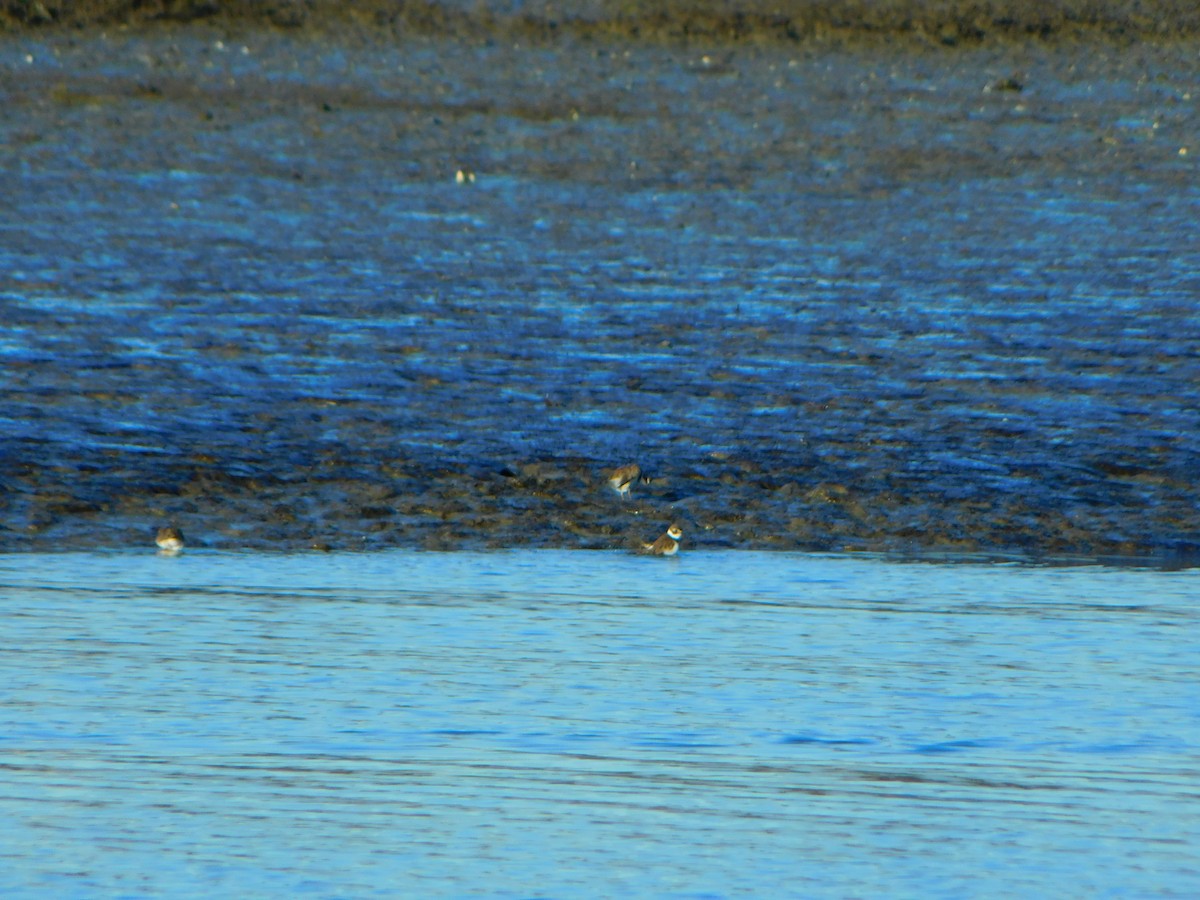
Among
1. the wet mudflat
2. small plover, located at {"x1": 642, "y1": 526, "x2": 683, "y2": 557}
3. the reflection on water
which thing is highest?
the wet mudflat

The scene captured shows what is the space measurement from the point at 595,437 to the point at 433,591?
1663 mm

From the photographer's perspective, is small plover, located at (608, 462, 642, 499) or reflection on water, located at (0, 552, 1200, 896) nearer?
reflection on water, located at (0, 552, 1200, 896)

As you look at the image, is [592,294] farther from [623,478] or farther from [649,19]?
[649,19]

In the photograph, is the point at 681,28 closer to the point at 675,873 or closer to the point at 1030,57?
the point at 1030,57

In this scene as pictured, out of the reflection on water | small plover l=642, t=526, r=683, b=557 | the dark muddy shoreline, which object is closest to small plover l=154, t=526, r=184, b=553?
the reflection on water

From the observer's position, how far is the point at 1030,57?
16.0 meters

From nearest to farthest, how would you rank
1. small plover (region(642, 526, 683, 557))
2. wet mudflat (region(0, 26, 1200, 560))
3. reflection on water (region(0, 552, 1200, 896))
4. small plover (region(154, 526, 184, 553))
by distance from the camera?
1. reflection on water (region(0, 552, 1200, 896))
2. small plover (region(154, 526, 184, 553))
3. small plover (region(642, 526, 683, 557))
4. wet mudflat (region(0, 26, 1200, 560))

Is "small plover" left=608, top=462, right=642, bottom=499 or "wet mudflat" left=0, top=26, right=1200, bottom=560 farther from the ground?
"wet mudflat" left=0, top=26, right=1200, bottom=560

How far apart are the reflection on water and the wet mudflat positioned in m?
0.50

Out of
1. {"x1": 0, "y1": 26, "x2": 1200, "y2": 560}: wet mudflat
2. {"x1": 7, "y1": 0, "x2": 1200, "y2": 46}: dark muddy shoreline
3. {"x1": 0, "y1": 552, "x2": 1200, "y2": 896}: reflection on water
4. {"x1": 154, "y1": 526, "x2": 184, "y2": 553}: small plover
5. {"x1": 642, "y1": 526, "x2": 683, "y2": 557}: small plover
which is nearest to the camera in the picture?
{"x1": 0, "y1": 552, "x2": 1200, "y2": 896}: reflection on water

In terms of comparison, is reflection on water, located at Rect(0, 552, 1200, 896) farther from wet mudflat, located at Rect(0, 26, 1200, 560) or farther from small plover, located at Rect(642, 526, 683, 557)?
wet mudflat, located at Rect(0, 26, 1200, 560)

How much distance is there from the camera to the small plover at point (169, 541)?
5.51m

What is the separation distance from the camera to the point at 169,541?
5.52m

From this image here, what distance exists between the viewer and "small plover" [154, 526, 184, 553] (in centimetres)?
551
